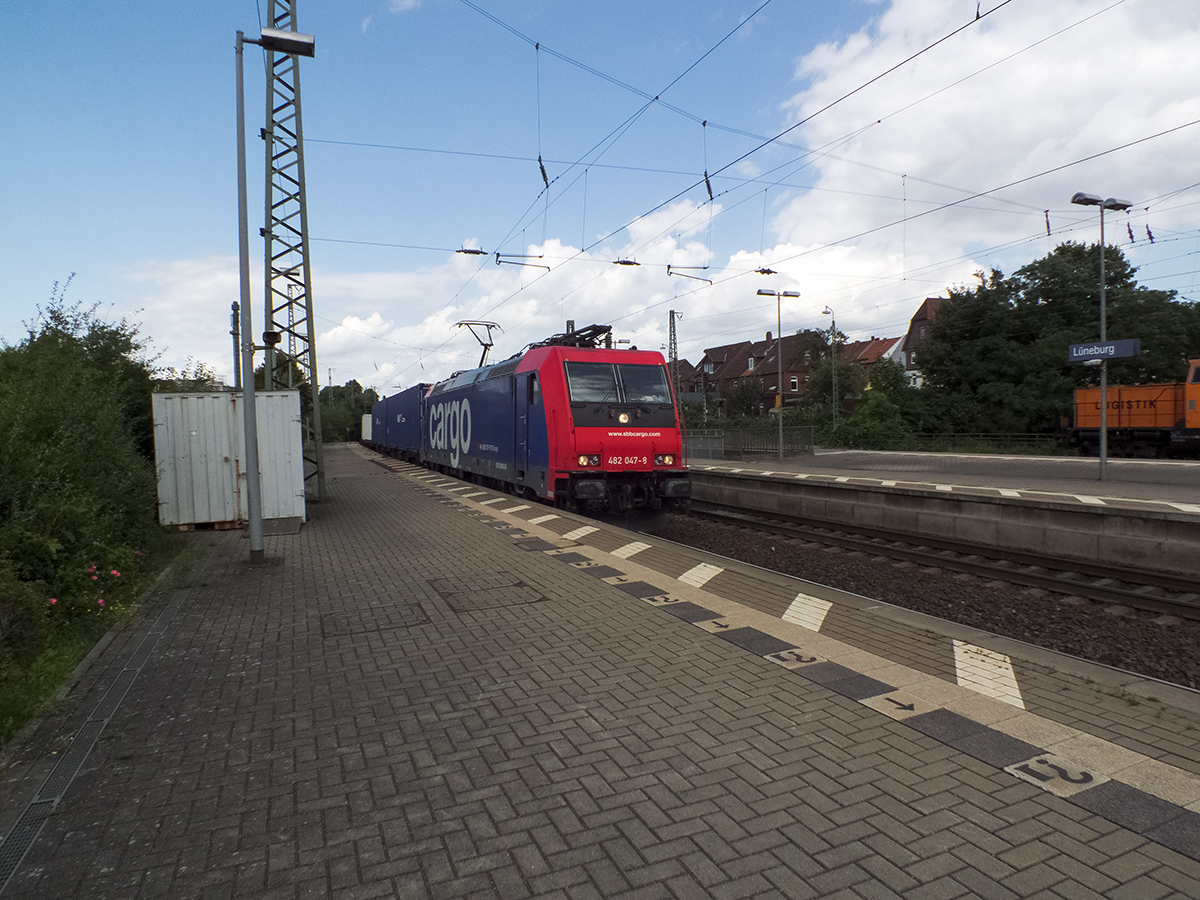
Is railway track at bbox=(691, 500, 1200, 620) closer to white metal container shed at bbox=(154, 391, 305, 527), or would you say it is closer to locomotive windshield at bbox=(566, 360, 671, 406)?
locomotive windshield at bbox=(566, 360, 671, 406)

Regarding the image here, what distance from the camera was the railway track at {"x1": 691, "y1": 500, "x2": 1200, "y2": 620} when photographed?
817cm

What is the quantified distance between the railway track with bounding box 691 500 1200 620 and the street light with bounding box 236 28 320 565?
8.64 meters

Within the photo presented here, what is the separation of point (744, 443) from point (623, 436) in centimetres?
2166

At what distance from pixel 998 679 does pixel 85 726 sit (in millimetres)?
5892

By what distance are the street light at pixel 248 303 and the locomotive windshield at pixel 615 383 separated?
5195 mm

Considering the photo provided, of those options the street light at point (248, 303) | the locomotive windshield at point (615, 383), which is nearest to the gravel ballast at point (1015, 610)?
the locomotive windshield at point (615, 383)

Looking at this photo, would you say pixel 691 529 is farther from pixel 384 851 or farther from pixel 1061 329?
pixel 1061 329

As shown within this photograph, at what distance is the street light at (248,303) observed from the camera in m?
9.33

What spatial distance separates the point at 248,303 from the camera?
9453 mm

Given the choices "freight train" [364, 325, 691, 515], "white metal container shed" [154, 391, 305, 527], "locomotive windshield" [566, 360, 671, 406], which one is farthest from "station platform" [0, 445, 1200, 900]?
"locomotive windshield" [566, 360, 671, 406]

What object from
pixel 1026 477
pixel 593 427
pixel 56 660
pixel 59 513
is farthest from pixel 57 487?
pixel 1026 477

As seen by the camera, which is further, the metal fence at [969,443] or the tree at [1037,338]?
the tree at [1037,338]

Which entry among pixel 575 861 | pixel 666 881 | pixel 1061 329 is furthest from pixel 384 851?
pixel 1061 329

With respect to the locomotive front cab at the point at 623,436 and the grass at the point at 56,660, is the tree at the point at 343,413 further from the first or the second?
the grass at the point at 56,660
